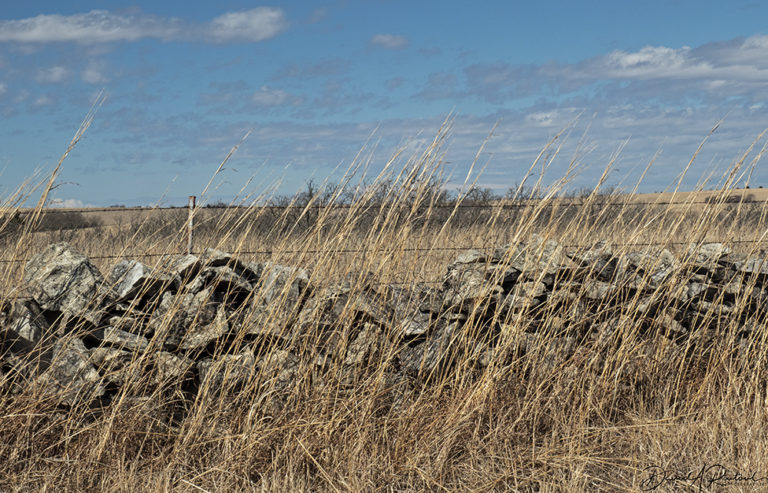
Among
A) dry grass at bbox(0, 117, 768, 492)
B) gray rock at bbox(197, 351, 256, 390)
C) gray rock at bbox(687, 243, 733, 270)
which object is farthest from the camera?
gray rock at bbox(687, 243, 733, 270)

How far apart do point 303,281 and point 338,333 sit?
1.25 ft

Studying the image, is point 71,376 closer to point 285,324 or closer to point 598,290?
point 285,324

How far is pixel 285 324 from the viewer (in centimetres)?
316

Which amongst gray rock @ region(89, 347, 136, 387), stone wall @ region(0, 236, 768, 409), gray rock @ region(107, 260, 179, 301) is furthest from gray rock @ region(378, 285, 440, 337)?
gray rock @ region(89, 347, 136, 387)

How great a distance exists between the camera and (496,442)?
9.84 feet

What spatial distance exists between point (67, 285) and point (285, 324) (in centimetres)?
119

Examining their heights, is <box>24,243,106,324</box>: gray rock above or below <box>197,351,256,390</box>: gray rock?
above

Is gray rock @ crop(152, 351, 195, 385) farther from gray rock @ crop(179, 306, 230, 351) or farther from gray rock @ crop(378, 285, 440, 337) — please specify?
gray rock @ crop(378, 285, 440, 337)

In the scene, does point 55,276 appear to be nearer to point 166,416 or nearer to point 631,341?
point 166,416

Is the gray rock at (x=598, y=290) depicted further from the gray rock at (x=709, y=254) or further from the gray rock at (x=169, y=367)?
the gray rock at (x=169, y=367)

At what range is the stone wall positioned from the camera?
126 inches

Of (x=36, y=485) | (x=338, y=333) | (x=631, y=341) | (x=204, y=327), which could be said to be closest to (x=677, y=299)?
(x=631, y=341)

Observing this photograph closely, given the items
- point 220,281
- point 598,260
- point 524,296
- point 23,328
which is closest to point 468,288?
point 524,296

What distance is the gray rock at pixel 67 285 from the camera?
3414 mm
